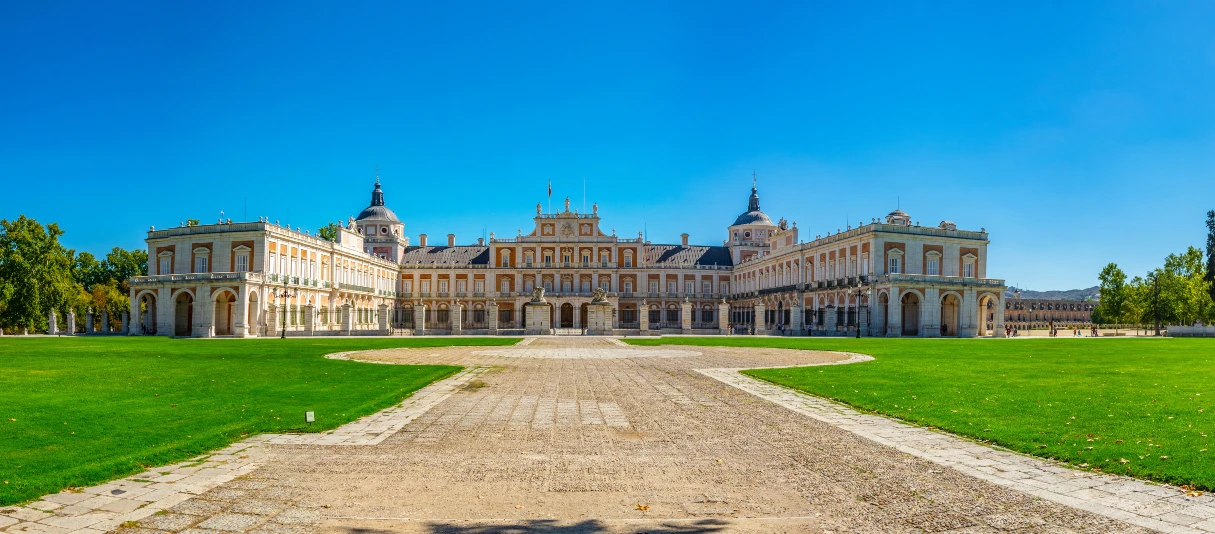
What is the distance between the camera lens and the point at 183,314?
57406 mm

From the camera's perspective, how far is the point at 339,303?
68.2 meters

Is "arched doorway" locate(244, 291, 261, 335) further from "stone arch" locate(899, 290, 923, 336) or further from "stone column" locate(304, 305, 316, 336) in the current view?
"stone arch" locate(899, 290, 923, 336)

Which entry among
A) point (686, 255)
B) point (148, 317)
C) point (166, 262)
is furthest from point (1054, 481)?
point (686, 255)

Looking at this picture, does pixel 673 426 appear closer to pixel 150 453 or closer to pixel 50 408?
pixel 150 453

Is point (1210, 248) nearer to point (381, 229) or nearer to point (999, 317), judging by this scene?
point (999, 317)

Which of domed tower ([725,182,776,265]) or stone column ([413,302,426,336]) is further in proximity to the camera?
domed tower ([725,182,776,265])

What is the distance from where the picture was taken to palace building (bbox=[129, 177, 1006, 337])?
183 ft

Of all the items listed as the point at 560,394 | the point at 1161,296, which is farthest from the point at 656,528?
the point at 1161,296

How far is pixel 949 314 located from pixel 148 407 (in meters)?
57.8

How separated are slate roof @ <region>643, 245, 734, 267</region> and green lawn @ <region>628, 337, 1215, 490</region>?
68.4m

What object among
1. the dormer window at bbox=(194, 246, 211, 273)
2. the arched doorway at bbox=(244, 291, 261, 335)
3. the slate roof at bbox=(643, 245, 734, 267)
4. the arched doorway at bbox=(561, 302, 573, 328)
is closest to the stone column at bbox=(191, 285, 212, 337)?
the arched doorway at bbox=(244, 291, 261, 335)

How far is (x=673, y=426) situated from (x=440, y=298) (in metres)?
78.6

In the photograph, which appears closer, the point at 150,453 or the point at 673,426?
the point at 150,453

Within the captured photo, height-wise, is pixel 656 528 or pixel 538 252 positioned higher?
pixel 538 252
